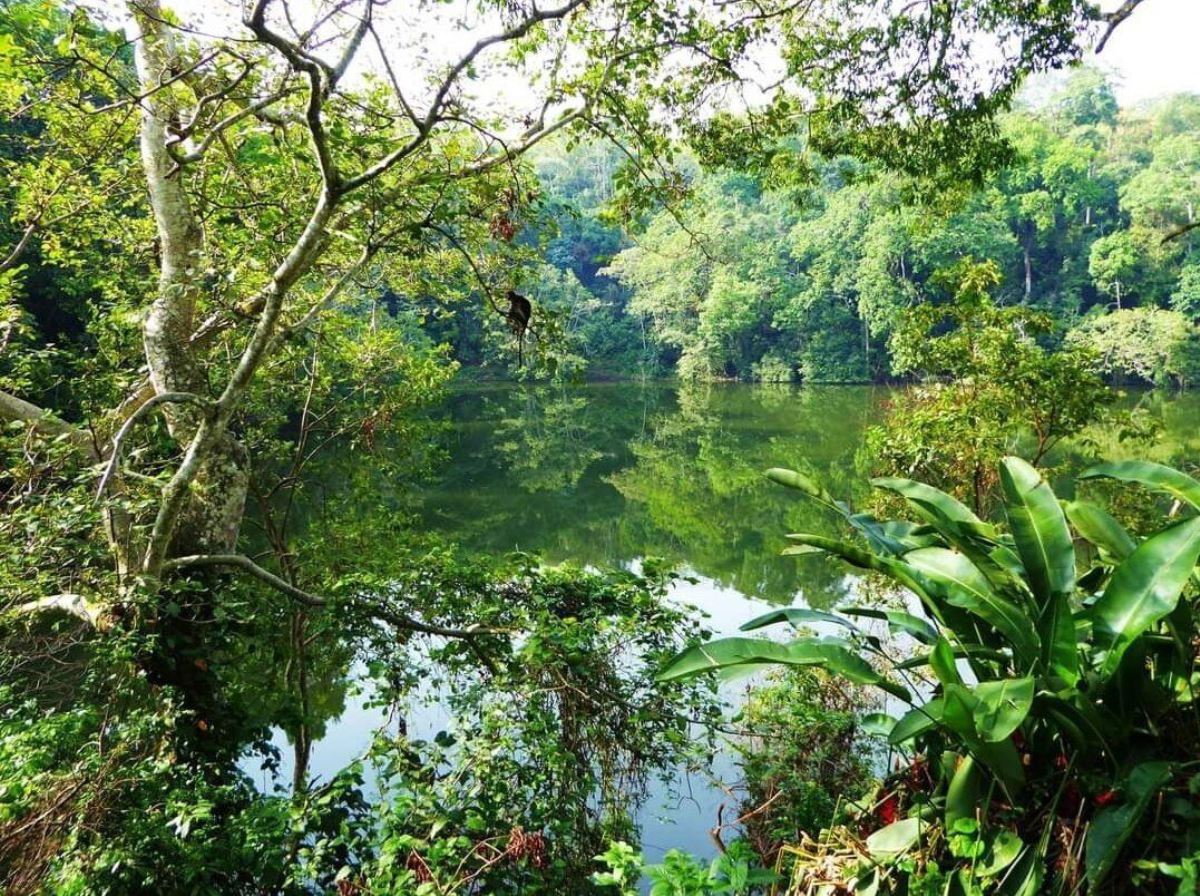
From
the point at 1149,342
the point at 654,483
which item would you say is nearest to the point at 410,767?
the point at 654,483

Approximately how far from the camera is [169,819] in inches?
90.9

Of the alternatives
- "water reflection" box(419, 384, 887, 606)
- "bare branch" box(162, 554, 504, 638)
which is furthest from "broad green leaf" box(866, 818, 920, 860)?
"water reflection" box(419, 384, 887, 606)

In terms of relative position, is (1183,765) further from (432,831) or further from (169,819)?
(169,819)

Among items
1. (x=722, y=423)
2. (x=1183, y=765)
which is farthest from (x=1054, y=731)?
(x=722, y=423)

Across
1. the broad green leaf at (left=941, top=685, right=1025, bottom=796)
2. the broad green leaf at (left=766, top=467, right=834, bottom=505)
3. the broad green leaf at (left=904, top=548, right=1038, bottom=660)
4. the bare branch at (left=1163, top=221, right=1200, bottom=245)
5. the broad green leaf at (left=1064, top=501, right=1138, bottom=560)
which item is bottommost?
the broad green leaf at (left=941, top=685, right=1025, bottom=796)

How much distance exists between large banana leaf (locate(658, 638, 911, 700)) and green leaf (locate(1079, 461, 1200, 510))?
2.85 ft

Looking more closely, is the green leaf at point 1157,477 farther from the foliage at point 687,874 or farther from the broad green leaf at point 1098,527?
the foliage at point 687,874

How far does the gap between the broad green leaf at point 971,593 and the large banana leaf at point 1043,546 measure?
0.07 meters

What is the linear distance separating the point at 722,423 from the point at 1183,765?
68.7 ft

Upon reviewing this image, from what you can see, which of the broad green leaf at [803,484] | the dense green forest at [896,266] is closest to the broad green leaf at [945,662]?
the broad green leaf at [803,484]

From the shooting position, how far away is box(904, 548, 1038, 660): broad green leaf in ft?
5.53

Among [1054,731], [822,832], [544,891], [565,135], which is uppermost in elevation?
[565,135]

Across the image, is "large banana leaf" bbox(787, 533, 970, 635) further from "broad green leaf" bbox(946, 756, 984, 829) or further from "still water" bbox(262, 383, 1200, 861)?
"still water" bbox(262, 383, 1200, 861)

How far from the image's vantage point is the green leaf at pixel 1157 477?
5.89 feet
